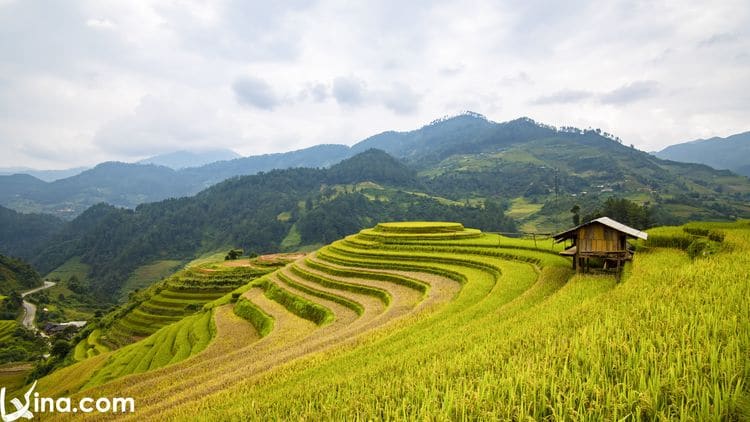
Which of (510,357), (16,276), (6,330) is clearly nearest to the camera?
(510,357)

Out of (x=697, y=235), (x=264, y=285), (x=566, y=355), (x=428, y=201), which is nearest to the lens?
(x=566, y=355)

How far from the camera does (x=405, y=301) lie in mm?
22906

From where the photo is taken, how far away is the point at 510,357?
678cm

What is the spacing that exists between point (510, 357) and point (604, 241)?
1497 cm

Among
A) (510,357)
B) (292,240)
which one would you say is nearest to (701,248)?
(510,357)

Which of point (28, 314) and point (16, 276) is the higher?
point (16, 276)

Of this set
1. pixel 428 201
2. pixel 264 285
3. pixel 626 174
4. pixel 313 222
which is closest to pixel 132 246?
pixel 313 222

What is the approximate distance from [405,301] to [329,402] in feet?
55.3

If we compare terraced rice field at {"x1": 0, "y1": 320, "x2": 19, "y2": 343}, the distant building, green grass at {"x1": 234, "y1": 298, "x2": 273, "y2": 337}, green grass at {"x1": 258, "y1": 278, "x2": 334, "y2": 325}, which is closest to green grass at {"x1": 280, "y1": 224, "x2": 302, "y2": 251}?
terraced rice field at {"x1": 0, "y1": 320, "x2": 19, "y2": 343}

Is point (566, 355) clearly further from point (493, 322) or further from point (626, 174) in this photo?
point (626, 174)

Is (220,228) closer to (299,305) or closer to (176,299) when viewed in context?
(176,299)

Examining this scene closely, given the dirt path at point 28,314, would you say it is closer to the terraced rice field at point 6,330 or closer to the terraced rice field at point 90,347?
the terraced rice field at point 6,330

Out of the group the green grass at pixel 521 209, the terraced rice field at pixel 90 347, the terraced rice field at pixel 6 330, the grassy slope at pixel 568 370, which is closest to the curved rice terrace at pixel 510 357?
the grassy slope at pixel 568 370

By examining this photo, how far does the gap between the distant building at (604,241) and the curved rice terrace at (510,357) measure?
54.9 inches
